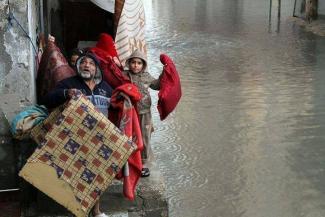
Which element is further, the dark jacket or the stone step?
the stone step

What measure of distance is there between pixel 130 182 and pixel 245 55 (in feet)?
34.4

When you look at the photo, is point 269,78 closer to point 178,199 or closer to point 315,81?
point 315,81

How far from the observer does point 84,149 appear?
441 centimetres

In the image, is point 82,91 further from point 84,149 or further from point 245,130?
point 245,130

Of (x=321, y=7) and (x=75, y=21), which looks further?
(x=321, y=7)

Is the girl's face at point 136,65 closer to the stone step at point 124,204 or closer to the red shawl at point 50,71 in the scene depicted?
the red shawl at point 50,71

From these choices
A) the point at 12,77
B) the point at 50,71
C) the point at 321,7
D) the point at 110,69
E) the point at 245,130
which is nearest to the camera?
the point at 12,77

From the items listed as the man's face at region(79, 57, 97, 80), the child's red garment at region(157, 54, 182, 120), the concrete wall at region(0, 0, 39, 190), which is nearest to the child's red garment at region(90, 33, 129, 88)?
the child's red garment at region(157, 54, 182, 120)

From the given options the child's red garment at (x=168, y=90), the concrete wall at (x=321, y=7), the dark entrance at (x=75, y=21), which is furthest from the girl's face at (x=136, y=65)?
the concrete wall at (x=321, y=7)

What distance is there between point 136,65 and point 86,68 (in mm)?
713

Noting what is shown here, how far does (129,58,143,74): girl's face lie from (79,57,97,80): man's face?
0.65 metres

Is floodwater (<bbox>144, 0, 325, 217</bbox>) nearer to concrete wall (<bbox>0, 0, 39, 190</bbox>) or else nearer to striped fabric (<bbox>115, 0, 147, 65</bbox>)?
striped fabric (<bbox>115, 0, 147, 65</bbox>)

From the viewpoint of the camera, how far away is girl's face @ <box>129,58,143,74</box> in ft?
17.4

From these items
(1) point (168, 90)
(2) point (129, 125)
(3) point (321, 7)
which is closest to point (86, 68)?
(2) point (129, 125)
